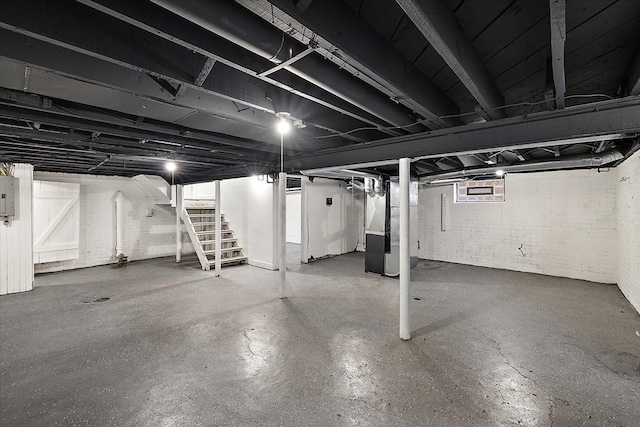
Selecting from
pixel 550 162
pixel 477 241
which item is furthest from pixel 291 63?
pixel 477 241

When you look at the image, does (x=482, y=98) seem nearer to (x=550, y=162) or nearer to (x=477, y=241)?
(x=550, y=162)

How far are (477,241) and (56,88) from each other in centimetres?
695

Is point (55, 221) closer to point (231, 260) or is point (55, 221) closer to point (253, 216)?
point (231, 260)

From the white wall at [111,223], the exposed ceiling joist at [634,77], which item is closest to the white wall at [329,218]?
the white wall at [111,223]

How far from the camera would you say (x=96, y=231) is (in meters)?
6.18

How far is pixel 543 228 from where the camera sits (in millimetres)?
5383

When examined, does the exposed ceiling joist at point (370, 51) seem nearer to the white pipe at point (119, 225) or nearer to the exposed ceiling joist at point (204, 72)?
the exposed ceiling joist at point (204, 72)

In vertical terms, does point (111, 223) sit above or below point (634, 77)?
below

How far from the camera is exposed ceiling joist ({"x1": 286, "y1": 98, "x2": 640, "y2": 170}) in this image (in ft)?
6.10

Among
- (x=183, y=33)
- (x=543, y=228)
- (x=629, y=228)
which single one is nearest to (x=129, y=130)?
(x=183, y=33)

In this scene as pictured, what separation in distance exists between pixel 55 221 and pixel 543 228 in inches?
377

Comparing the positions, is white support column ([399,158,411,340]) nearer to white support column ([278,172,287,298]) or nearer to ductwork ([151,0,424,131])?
ductwork ([151,0,424,131])

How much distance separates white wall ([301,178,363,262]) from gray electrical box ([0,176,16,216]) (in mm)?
4969

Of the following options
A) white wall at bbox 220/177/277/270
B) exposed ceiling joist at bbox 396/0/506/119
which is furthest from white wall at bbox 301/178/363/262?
exposed ceiling joist at bbox 396/0/506/119
